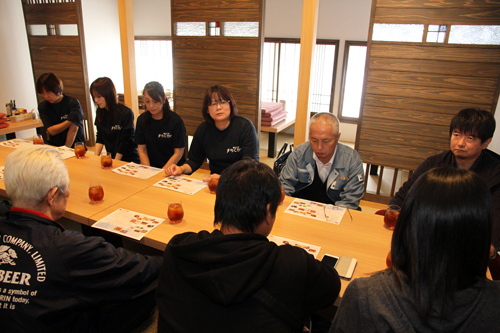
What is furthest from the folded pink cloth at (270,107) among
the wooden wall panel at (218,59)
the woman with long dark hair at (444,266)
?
the woman with long dark hair at (444,266)

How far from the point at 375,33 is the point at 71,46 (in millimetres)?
4439

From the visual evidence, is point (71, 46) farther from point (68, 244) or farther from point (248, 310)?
point (248, 310)

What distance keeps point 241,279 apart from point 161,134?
2338 mm

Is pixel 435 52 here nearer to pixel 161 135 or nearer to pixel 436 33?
pixel 436 33

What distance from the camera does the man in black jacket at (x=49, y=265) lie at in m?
1.20

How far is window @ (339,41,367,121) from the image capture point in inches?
240

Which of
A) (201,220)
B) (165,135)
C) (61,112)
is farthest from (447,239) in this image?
(61,112)

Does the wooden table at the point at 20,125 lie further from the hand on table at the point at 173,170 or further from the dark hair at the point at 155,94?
the hand on table at the point at 173,170

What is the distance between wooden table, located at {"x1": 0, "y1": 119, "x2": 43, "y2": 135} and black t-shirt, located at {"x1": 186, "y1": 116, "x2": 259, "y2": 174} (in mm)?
2571

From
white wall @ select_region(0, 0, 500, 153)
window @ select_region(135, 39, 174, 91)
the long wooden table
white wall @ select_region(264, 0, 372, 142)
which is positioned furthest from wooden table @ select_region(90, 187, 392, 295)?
window @ select_region(135, 39, 174, 91)

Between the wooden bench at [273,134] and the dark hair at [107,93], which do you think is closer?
the dark hair at [107,93]

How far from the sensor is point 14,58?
5520mm

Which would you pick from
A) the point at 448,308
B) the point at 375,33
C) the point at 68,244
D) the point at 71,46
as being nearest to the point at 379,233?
the point at 448,308

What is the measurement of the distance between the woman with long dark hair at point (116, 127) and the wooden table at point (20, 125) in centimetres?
136
